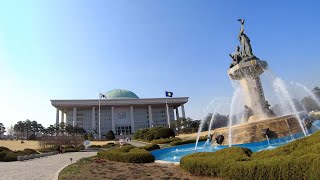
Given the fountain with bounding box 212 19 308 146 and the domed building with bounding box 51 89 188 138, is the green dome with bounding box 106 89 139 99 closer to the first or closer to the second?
the domed building with bounding box 51 89 188 138

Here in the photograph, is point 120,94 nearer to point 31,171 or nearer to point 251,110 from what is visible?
point 251,110

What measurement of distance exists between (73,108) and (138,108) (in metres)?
25.7

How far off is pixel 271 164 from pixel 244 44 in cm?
2188

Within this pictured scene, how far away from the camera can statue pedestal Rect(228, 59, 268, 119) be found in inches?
976

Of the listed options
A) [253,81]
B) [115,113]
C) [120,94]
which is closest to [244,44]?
[253,81]

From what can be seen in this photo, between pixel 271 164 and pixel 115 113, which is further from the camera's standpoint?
pixel 115 113

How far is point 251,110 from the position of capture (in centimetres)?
2527

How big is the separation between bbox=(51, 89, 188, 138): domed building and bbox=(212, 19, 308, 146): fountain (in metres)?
75.8

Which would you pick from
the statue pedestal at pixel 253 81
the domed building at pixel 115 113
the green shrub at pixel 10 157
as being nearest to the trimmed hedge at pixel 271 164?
the statue pedestal at pixel 253 81

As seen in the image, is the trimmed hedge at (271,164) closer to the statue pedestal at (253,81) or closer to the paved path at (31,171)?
the paved path at (31,171)

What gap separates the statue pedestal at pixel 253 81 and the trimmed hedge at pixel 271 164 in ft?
49.3

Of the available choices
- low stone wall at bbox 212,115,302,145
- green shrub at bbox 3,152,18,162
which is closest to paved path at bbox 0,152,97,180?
green shrub at bbox 3,152,18,162

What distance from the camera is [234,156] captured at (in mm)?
9828

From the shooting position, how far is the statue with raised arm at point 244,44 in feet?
87.1
